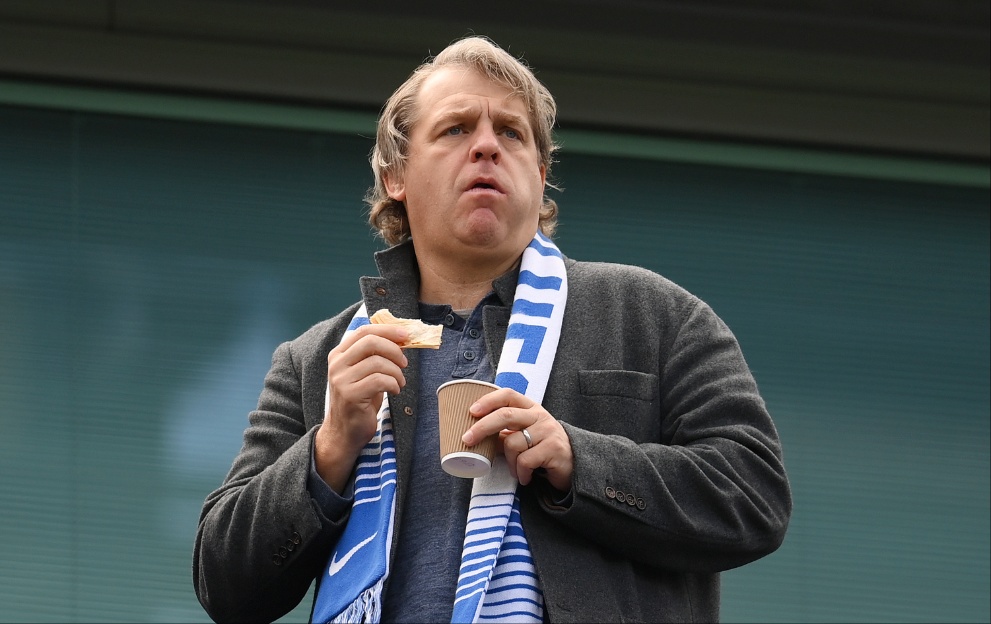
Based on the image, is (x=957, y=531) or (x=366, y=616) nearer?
(x=366, y=616)

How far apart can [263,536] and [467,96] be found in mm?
1031

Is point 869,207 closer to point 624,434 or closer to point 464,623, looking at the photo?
point 624,434

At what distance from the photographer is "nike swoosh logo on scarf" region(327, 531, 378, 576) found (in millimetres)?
2902

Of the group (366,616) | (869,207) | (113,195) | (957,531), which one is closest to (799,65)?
(869,207)

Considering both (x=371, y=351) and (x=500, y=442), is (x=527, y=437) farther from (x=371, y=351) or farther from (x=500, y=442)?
(x=371, y=351)

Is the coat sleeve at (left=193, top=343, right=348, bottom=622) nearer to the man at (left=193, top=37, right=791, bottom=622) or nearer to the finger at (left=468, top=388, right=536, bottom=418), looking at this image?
the man at (left=193, top=37, right=791, bottom=622)

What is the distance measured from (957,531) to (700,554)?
2873 mm

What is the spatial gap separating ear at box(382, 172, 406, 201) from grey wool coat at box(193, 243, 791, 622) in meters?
0.30

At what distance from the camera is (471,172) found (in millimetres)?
3287

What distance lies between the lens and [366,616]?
2.81 m

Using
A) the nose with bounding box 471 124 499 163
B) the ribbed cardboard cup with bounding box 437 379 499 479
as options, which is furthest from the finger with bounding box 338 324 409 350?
the nose with bounding box 471 124 499 163

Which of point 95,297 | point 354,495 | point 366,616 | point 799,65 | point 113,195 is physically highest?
point 799,65

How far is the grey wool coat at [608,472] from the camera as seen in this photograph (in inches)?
111

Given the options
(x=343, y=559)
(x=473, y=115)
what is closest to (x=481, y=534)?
(x=343, y=559)
